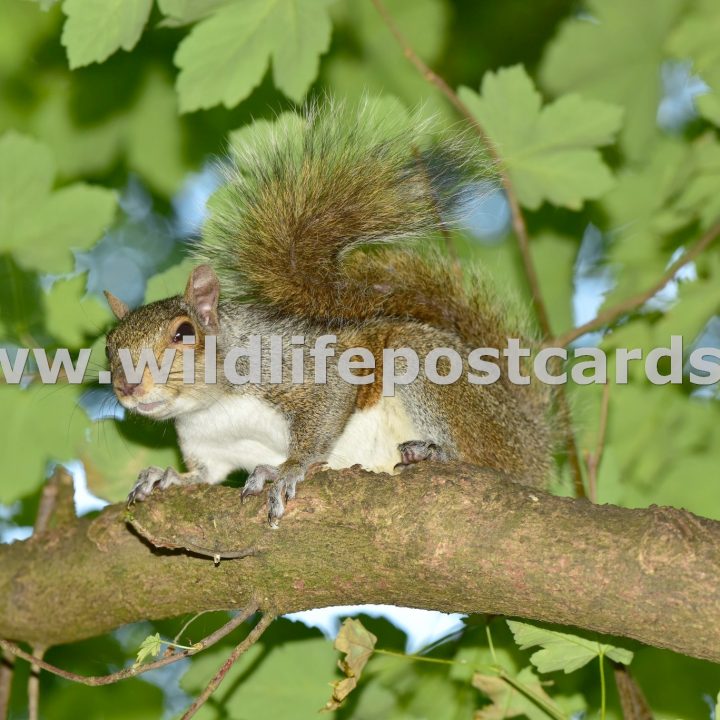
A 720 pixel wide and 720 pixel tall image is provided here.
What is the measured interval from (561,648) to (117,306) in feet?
5.68

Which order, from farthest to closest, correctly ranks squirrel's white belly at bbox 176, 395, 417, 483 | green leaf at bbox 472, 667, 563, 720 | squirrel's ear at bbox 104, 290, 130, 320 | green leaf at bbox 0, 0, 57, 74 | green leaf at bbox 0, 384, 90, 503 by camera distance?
1. green leaf at bbox 0, 0, 57, 74
2. squirrel's ear at bbox 104, 290, 130, 320
3. squirrel's white belly at bbox 176, 395, 417, 483
4. green leaf at bbox 0, 384, 90, 503
5. green leaf at bbox 472, 667, 563, 720

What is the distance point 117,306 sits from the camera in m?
3.26

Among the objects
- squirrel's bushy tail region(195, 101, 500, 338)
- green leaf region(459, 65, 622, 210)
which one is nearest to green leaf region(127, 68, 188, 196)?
squirrel's bushy tail region(195, 101, 500, 338)

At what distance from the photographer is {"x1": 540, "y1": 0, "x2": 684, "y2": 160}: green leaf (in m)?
3.46

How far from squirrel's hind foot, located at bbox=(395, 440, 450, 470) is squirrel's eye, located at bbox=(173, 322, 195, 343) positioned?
0.69 metres

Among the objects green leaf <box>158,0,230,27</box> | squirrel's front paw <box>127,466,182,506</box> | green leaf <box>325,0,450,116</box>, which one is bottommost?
squirrel's front paw <box>127,466,182,506</box>

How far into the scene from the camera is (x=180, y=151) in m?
4.40

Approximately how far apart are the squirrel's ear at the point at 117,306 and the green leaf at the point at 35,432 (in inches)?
14.1

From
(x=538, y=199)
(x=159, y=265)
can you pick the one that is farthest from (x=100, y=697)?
(x=538, y=199)

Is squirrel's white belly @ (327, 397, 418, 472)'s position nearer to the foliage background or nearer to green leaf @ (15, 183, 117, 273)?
the foliage background

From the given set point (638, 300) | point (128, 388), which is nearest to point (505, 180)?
point (638, 300)

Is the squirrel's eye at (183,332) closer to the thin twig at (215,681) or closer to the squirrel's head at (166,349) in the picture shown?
the squirrel's head at (166,349)

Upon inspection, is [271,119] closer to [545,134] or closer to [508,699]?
[545,134]

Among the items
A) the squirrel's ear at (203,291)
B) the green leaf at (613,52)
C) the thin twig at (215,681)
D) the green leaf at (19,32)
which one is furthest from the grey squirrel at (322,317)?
the green leaf at (19,32)
